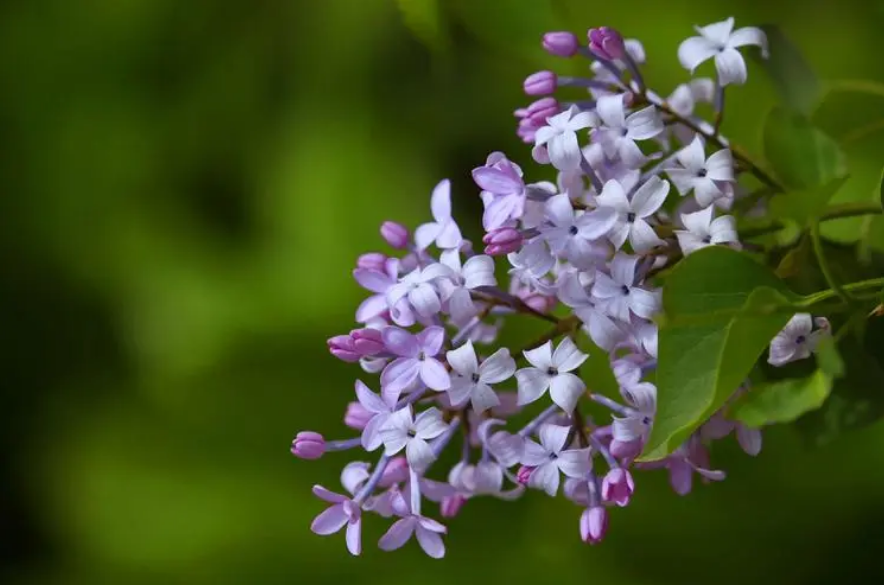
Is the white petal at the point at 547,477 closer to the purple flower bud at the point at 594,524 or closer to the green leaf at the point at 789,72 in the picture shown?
the purple flower bud at the point at 594,524

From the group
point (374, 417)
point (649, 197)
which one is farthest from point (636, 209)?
point (374, 417)

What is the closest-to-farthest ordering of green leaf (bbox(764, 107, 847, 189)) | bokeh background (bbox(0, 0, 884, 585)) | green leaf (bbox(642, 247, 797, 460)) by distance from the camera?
1. green leaf (bbox(642, 247, 797, 460))
2. green leaf (bbox(764, 107, 847, 189))
3. bokeh background (bbox(0, 0, 884, 585))

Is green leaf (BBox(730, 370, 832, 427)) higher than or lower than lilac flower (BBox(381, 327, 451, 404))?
lower

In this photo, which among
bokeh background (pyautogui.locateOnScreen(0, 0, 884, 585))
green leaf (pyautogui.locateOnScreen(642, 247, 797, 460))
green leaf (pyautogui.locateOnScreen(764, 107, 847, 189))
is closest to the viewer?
green leaf (pyautogui.locateOnScreen(642, 247, 797, 460))

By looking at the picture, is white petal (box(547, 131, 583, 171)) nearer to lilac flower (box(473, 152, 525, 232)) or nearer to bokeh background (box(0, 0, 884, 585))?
lilac flower (box(473, 152, 525, 232))

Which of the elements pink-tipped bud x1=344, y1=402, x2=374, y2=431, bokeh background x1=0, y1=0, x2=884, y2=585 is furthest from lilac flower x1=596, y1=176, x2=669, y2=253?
bokeh background x1=0, y1=0, x2=884, y2=585

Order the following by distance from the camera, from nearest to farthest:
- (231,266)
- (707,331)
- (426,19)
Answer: (707,331) < (426,19) < (231,266)

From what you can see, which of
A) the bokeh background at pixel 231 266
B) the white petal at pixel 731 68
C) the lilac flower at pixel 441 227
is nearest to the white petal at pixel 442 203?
the lilac flower at pixel 441 227

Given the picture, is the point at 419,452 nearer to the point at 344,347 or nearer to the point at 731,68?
the point at 344,347

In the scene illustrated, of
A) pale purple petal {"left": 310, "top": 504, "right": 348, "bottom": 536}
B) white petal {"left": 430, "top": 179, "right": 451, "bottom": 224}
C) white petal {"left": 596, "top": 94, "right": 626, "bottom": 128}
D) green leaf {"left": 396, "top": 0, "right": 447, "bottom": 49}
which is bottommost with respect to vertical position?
pale purple petal {"left": 310, "top": 504, "right": 348, "bottom": 536}
